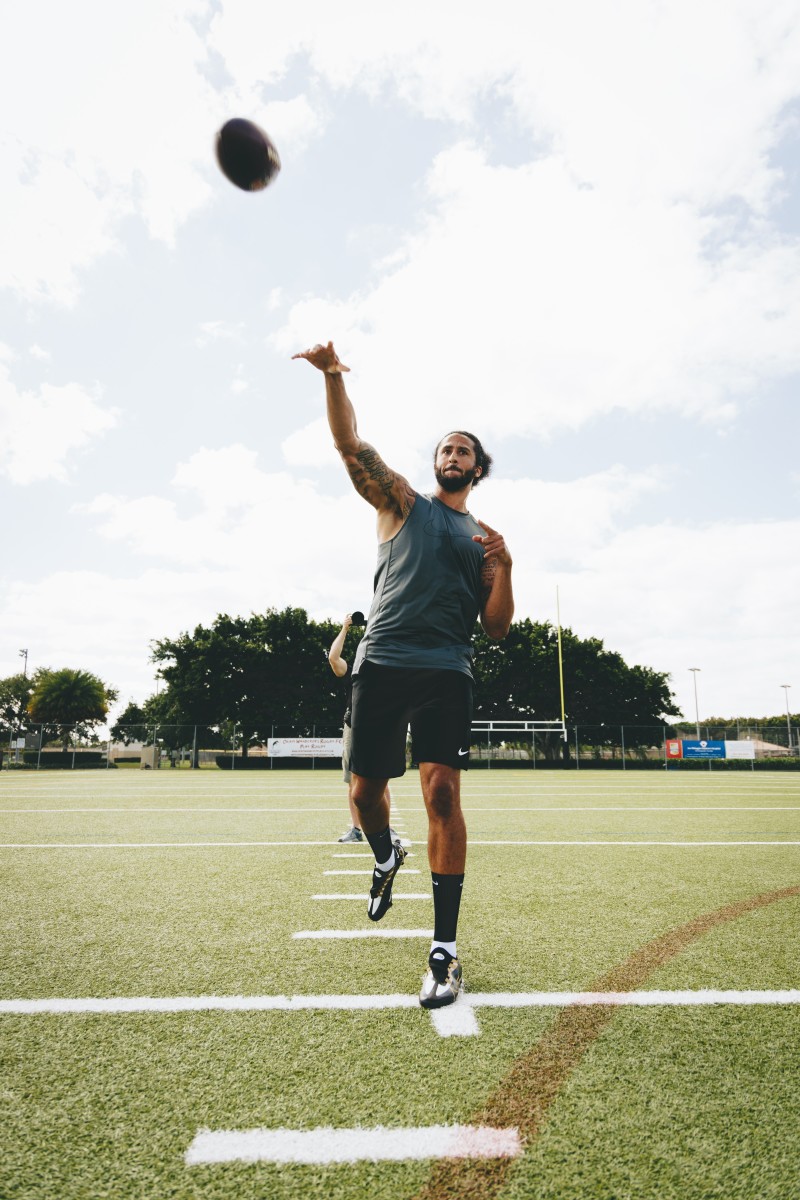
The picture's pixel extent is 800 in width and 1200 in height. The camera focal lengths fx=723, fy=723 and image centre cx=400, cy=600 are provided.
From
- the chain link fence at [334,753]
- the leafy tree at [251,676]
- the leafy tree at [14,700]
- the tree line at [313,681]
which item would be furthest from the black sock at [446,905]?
the leafy tree at [14,700]

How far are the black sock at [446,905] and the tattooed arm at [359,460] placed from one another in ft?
4.70

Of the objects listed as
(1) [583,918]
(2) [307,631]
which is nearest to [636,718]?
(2) [307,631]

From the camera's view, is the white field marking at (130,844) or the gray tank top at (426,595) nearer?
the gray tank top at (426,595)

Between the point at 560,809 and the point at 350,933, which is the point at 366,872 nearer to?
the point at 350,933

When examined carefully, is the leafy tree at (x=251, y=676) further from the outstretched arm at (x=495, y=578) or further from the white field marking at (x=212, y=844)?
the outstretched arm at (x=495, y=578)

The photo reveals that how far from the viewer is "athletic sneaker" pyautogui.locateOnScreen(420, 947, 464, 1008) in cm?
232

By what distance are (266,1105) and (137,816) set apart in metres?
7.09

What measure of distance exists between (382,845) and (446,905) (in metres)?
0.64

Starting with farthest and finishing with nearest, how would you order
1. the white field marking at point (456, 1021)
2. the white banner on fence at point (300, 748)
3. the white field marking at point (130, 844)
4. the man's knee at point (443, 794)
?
the white banner on fence at point (300, 748), the white field marking at point (130, 844), the man's knee at point (443, 794), the white field marking at point (456, 1021)

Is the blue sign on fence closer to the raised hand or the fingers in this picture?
the fingers

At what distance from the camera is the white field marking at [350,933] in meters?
3.08

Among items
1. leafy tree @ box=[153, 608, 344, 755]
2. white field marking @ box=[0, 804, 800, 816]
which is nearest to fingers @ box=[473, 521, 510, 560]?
white field marking @ box=[0, 804, 800, 816]

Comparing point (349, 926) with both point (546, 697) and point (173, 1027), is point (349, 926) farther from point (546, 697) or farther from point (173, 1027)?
point (546, 697)

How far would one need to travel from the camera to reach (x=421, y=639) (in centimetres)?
297
